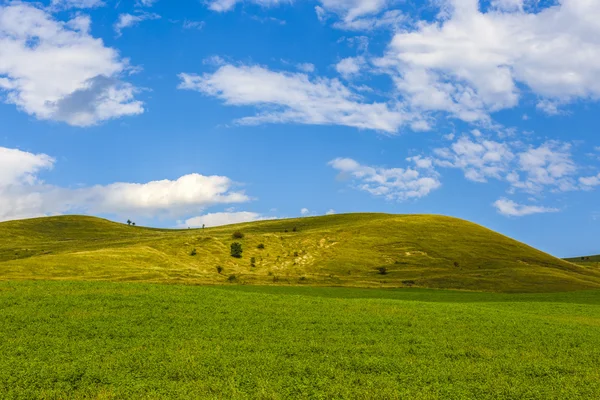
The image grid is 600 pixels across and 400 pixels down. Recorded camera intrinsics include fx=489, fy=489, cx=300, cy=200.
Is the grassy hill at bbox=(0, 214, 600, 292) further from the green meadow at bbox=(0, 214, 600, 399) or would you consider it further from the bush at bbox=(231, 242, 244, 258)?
the green meadow at bbox=(0, 214, 600, 399)

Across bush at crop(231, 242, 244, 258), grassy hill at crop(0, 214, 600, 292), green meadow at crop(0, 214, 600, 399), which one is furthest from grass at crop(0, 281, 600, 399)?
bush at crop(231, 242, 244, 258)

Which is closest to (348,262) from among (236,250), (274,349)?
(236,250)

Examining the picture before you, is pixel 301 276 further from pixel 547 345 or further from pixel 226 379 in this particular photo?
pixel 226 379

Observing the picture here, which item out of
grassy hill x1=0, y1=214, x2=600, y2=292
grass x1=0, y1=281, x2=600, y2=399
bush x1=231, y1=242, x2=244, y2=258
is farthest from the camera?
bush x1=231, y1=242, x2=244, y2=258

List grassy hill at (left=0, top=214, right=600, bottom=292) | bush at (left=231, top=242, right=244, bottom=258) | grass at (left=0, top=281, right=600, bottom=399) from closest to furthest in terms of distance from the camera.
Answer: grass at (left=0, top=281, right=600, bottom=399) < grassy hill at (left=0, top=214, right=600, bottom=292) < bush at (left=231, top=242, right=244, bottom=258)

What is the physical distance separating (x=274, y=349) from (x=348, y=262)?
272 feet

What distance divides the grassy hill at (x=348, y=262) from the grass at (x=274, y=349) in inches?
1884

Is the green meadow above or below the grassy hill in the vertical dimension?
below

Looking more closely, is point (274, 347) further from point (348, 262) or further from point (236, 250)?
point (236, 250)

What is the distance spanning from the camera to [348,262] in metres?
108

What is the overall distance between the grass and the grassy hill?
47.9 m

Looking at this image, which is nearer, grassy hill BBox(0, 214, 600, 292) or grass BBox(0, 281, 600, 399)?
grass BBox(0, 281, 600, 399)

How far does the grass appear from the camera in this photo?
20797 mm

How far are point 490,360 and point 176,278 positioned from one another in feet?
232
